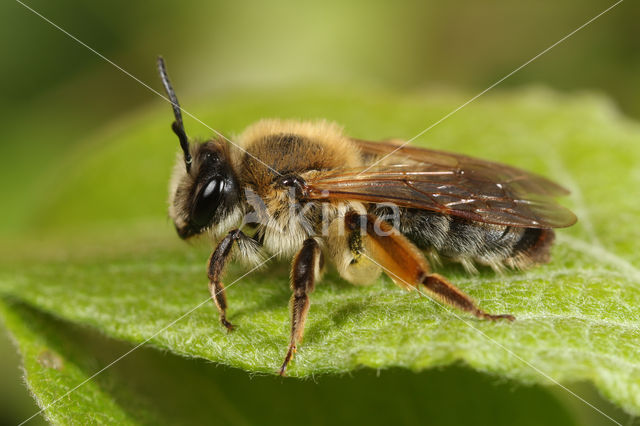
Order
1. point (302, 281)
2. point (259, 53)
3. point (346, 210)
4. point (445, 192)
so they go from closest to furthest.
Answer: point (302, 281), point (445, 192), point (346, 210), point (259, 53)

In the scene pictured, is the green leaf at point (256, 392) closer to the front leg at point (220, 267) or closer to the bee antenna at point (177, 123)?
the front leg at point (220, 267)

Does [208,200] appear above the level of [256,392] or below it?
above

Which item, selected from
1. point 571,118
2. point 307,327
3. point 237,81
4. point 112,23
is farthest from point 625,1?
point 307,327

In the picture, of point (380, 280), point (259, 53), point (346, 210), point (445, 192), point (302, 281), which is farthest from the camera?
point (259, 53)

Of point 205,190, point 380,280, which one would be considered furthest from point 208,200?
point 380,280

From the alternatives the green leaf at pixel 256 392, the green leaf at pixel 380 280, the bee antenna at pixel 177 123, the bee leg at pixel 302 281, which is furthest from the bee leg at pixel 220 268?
the green leaf at pixel 256 392

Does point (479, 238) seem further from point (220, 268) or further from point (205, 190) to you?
point (205, 190)

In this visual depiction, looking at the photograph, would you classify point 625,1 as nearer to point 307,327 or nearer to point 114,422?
point 307,327

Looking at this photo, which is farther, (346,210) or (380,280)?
(380,280)
